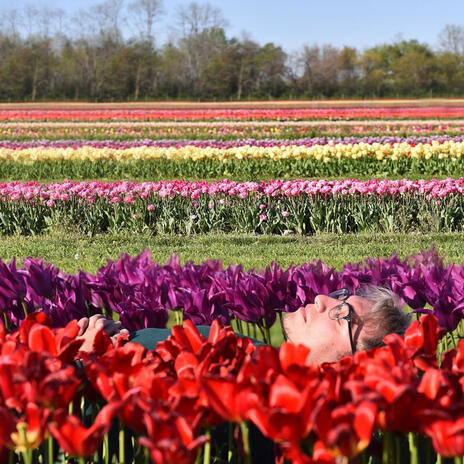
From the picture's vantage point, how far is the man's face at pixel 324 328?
101 inches

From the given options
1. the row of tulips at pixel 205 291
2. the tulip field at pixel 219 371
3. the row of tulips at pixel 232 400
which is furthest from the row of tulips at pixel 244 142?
the row of tulips at pixel 232 400

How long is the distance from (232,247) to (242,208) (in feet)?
4.70

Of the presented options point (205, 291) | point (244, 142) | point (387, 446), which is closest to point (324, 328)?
point (205, 291)

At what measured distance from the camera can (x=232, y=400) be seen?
138cm

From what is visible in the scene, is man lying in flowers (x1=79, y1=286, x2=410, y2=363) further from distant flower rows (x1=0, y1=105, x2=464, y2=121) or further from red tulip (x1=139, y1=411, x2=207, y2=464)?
distant flower rows (x1=0, y1=105, x2=464, y2=121)

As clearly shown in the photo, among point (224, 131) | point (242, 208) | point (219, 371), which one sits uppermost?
point (224, 131)

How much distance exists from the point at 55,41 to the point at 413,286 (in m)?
68.9

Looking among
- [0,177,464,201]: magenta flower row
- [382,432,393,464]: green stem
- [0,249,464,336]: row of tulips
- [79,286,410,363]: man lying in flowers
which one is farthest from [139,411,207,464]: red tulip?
[0,177,464,201]: magenta flower row

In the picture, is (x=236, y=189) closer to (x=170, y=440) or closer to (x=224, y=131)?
(x=170, y=440)

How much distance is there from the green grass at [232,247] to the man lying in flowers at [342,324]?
3.66 metres

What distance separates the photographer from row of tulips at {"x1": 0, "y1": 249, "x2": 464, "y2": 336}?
298 centimetres

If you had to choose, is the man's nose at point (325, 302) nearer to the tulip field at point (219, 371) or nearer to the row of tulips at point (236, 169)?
the tulip field at point (219, 371)

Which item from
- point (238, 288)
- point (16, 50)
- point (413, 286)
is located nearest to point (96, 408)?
point (238, 288)

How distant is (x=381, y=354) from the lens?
1654 millimetres
